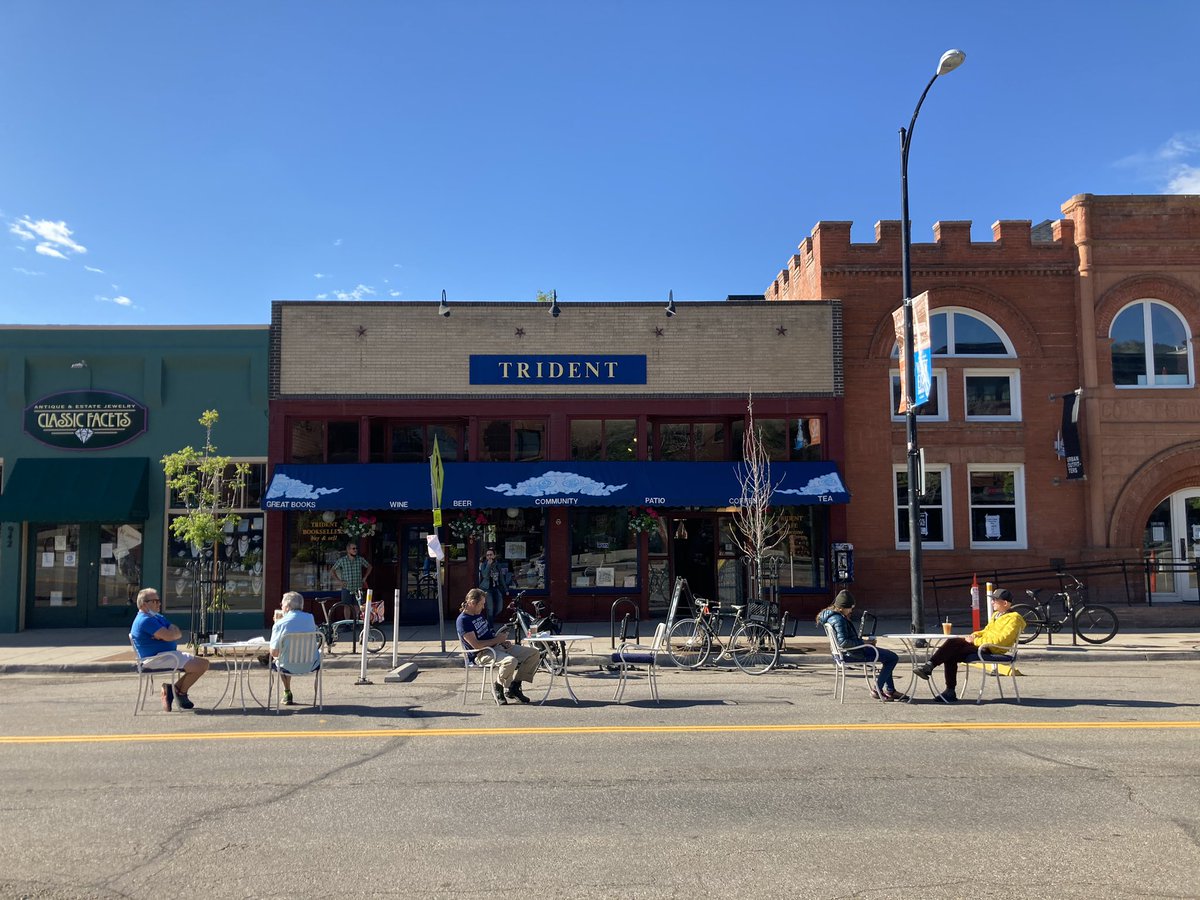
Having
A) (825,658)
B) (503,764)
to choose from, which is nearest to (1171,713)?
(825,658)

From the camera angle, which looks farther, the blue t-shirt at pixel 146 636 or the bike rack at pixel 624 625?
the bike rack at pixel 624 625

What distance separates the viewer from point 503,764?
7.41 metres

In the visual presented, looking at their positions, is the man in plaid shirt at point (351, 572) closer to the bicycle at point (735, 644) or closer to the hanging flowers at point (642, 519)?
the hanging flowers at point (642, 519)

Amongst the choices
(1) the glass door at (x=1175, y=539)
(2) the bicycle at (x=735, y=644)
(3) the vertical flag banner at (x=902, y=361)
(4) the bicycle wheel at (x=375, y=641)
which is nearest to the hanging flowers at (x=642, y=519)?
(2) the bicycle at (x=735, y=644)

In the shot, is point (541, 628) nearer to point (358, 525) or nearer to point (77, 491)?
point (358, 525)

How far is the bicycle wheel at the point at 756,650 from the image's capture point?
1318 cm

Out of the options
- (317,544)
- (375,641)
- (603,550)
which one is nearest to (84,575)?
(317,544)

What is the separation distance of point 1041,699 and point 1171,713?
52.0 inches

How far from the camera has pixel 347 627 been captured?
60.7ft

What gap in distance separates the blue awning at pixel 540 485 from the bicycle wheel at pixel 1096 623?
187 inches

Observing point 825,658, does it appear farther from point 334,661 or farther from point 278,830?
point 278,830

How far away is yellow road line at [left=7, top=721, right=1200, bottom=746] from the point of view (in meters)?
8.59

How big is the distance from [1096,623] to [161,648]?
48.1 feet

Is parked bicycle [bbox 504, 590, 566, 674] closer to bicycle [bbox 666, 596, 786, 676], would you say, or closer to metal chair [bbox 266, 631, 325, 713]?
bicycle [bbox 666, 596, 786, 676]
